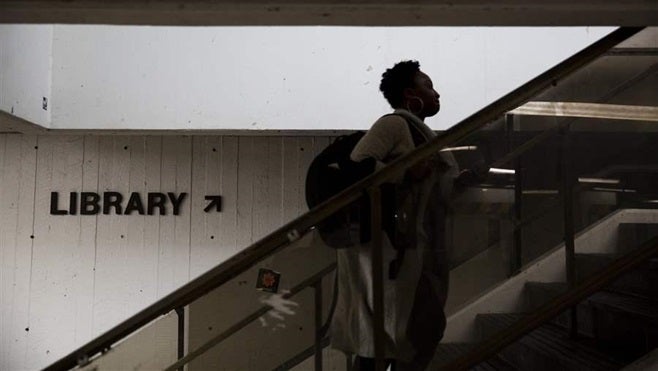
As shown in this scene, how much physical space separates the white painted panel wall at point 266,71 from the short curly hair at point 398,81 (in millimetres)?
1482

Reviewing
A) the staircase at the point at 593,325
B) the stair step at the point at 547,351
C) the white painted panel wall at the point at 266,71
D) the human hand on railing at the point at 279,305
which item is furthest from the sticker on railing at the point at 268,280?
the white painted panel wall at the point at 266,71

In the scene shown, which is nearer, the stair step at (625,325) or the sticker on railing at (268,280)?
the sticker on railing at (268,280)

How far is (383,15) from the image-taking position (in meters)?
1.88

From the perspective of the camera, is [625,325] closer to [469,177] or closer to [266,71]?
[469,177]

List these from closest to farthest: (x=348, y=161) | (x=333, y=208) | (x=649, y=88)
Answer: (x=333, y=208) → (x=348, y=161) → (x=649, y=88)

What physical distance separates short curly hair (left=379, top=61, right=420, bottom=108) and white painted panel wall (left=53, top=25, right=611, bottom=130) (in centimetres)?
148

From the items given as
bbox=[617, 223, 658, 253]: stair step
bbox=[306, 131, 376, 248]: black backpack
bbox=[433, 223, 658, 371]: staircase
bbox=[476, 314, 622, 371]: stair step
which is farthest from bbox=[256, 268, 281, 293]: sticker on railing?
bbox=[617, 223, 658, 253]: stair step

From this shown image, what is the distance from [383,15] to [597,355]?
4.71 ft

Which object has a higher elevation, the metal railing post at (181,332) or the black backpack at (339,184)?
the black backpack at (339,184)

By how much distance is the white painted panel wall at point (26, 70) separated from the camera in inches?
121

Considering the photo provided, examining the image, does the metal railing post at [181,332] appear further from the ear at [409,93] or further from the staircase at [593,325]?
the ear at [409,93]

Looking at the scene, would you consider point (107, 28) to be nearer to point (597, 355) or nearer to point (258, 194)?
point (258, 194)

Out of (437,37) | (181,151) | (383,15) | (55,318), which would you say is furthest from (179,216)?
(383,15)

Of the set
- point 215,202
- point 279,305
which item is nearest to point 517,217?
point 279,305
